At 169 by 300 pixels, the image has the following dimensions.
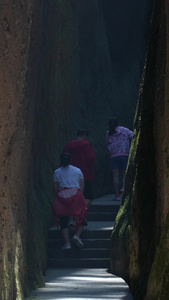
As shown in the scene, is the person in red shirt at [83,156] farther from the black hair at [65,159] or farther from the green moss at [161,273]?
the green moss at [161,273]

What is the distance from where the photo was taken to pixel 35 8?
14.3 m

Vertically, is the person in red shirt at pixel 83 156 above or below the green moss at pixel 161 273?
above

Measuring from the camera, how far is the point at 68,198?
14531mm

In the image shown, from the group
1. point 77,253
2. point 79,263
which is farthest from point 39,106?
point 79,263

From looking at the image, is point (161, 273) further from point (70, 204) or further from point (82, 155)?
point (82, 155)

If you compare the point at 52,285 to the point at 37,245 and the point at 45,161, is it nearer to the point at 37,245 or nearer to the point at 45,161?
the point at 37,245

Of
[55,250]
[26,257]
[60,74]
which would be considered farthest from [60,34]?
[26,257]

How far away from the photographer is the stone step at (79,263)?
14.4 m

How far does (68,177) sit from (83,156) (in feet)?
4.72

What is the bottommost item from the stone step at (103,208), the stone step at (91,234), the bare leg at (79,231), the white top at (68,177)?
the stone step at (91,234)

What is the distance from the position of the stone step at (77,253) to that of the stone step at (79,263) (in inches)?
5.7

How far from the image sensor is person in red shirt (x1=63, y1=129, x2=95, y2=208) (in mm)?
15719

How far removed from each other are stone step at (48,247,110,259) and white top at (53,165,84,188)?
1099 mm

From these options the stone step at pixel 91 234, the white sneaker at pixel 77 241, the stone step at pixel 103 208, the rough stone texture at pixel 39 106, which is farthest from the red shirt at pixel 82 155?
the white sneaker at pixel 77 241
